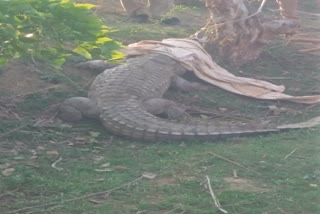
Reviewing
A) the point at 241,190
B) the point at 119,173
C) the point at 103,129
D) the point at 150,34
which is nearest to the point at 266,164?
the point at 241,190

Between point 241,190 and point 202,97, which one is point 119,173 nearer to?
point 241,190

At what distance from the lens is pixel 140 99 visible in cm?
751

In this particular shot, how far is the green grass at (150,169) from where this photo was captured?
497 centimetres

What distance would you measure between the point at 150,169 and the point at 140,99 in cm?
186

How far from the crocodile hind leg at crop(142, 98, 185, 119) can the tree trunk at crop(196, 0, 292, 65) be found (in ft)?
6.19

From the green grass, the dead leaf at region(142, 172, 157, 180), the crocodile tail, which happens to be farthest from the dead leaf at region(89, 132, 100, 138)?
the dead leaf at region(142, 172, 157, 180)

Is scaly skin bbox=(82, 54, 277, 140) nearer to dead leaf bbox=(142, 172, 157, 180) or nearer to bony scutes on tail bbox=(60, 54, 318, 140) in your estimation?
bony scutes on tail bbox=(60, 54, 318, 140)

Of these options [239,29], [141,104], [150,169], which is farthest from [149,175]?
[239,29]

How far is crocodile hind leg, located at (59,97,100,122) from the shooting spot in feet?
23.0

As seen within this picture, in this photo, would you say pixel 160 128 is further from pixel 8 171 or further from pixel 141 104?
pixel 8 171

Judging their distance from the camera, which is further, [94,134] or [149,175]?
[94,134]

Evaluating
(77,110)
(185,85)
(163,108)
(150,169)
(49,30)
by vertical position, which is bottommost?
(185,85)

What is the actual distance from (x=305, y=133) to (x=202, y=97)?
1.58m

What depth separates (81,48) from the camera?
4586mm
